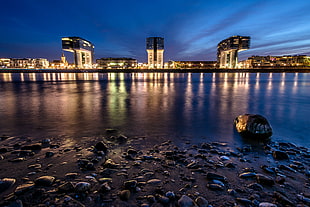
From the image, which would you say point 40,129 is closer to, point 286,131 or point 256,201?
point 256,201

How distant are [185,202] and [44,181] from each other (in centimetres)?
302

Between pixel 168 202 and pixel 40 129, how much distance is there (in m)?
7.08

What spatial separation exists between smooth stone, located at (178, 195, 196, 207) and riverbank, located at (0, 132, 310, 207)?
0.02 meters

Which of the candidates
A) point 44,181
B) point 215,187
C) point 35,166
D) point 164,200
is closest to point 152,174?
point 164,200

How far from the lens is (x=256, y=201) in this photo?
10.3ft

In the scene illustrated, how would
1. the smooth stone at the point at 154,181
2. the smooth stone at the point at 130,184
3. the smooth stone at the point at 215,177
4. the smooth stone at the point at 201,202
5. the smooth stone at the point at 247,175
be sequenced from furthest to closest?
the smooth stone at the point at 247,175, the smooth stone at the point at 215,177, the smooth stone at the point at 154,181, the smooth stone at the point at 130,184, the smooth stone at the point at 201,202

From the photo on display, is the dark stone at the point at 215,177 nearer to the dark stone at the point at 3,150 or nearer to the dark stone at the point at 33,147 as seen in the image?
the dark stone at the point at 33,147

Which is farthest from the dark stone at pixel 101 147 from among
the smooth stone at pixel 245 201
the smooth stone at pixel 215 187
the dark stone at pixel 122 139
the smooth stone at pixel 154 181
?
the smooth stone at pixel 245 201

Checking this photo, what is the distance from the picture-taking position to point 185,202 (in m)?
3.05

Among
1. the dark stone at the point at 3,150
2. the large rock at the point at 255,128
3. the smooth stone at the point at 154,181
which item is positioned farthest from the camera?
the large rock at the point at 255,128

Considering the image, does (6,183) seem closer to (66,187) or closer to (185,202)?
(66,187)

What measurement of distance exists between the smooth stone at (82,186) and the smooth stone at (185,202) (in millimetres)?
1881

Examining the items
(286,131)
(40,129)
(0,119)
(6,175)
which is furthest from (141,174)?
(0,119)

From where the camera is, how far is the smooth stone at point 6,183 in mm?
3413
